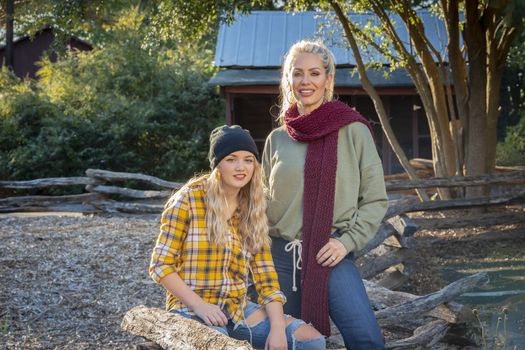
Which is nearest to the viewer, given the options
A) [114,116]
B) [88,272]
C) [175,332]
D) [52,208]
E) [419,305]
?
[175,332]

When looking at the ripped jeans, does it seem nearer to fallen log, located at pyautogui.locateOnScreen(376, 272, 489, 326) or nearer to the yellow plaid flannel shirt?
the yellow plaid flannel shirt

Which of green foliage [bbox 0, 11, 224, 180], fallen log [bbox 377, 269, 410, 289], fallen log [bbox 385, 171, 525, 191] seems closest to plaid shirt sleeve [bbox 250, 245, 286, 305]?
fallen log [bbox 377, 269, 410, 289]

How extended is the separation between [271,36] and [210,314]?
17141 millimetres

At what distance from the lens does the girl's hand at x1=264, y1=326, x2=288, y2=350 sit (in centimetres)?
326

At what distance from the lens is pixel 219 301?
3.35 meters

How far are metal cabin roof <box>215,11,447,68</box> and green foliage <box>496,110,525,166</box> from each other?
2697 millimetres

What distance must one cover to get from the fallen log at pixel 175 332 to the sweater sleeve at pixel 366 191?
2.83 ft

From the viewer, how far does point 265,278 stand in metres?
3.45

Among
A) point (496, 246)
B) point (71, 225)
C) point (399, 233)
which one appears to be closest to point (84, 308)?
point (399, 233)

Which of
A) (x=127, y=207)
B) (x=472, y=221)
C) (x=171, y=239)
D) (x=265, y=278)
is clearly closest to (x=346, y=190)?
(x=265, y=278)

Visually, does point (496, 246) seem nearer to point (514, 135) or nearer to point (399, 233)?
point (399, 233)

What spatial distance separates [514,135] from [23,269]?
14.8 metres

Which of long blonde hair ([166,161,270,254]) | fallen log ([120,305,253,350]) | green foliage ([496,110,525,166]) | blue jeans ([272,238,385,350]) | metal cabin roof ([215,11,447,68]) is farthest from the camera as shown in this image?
metal cabin roof ([215,11,447,68])

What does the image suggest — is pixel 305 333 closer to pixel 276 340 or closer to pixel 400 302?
pixel 276 340
